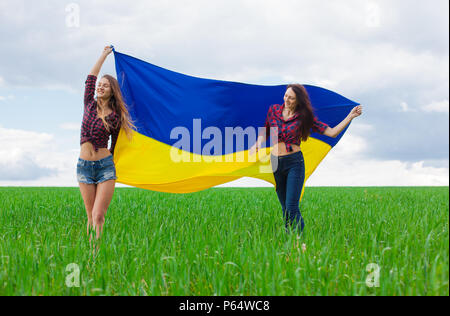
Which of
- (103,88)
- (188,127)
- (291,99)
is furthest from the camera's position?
(188,127)

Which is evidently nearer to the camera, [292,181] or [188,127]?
[292,181]

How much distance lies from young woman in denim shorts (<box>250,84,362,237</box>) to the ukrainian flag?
32.5 inches

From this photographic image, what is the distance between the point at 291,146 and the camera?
440 centimetres

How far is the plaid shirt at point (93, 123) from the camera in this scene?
4184mm

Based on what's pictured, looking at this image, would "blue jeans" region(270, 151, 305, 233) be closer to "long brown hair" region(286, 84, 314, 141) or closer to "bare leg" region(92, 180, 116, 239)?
"long brown hair" region(286, 84, 314, 141)

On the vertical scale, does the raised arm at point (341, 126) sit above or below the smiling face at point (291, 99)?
below

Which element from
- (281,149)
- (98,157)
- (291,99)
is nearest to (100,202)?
(98,157)

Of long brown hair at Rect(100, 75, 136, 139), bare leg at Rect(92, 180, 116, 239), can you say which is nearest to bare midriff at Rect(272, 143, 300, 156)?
long brown hair at Rect(100, 75, 136, 139)

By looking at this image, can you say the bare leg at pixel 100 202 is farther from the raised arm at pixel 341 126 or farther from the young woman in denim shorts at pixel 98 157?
the raised arm at pixel 341 126

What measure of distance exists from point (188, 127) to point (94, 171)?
1.72 meters

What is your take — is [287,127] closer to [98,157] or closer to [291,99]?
[291,99]

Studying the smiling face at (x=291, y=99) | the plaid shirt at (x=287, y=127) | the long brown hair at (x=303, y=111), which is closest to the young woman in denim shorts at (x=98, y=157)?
the plaid shirt at (x=287, y=127)
